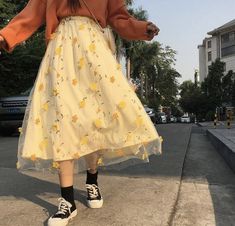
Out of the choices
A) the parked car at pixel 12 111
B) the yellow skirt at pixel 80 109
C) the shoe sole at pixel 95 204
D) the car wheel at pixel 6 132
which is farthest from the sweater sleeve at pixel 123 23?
the car wheel at pixel 6 132

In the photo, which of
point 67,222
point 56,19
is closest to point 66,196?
point 67,222

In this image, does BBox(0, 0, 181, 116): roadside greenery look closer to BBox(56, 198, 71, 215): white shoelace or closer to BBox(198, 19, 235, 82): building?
BBox(56, 198, 71, 215): white shoelace

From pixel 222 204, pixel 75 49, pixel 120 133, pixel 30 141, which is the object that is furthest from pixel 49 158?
pixel 222 204

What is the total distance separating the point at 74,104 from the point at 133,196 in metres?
1.21

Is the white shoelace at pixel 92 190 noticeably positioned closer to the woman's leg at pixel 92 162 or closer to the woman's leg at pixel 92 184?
the woman's leg at pixel 92 184

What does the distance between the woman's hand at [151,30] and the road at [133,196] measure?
1.40 m

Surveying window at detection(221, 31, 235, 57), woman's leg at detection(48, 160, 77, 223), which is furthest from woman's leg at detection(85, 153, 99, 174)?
window at detection(221, 31, 235, 57)

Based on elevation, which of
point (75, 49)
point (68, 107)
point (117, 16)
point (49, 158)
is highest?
point (117, 16)

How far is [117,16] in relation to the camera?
418 cm

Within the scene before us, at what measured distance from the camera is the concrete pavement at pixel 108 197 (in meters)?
3.70

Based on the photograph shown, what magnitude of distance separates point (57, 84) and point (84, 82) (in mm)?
205

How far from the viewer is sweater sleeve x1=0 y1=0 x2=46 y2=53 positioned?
383 cm

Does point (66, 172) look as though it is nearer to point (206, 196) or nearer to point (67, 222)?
point (67, 222)

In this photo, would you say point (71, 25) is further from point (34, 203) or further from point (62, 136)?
point (34, 203)
